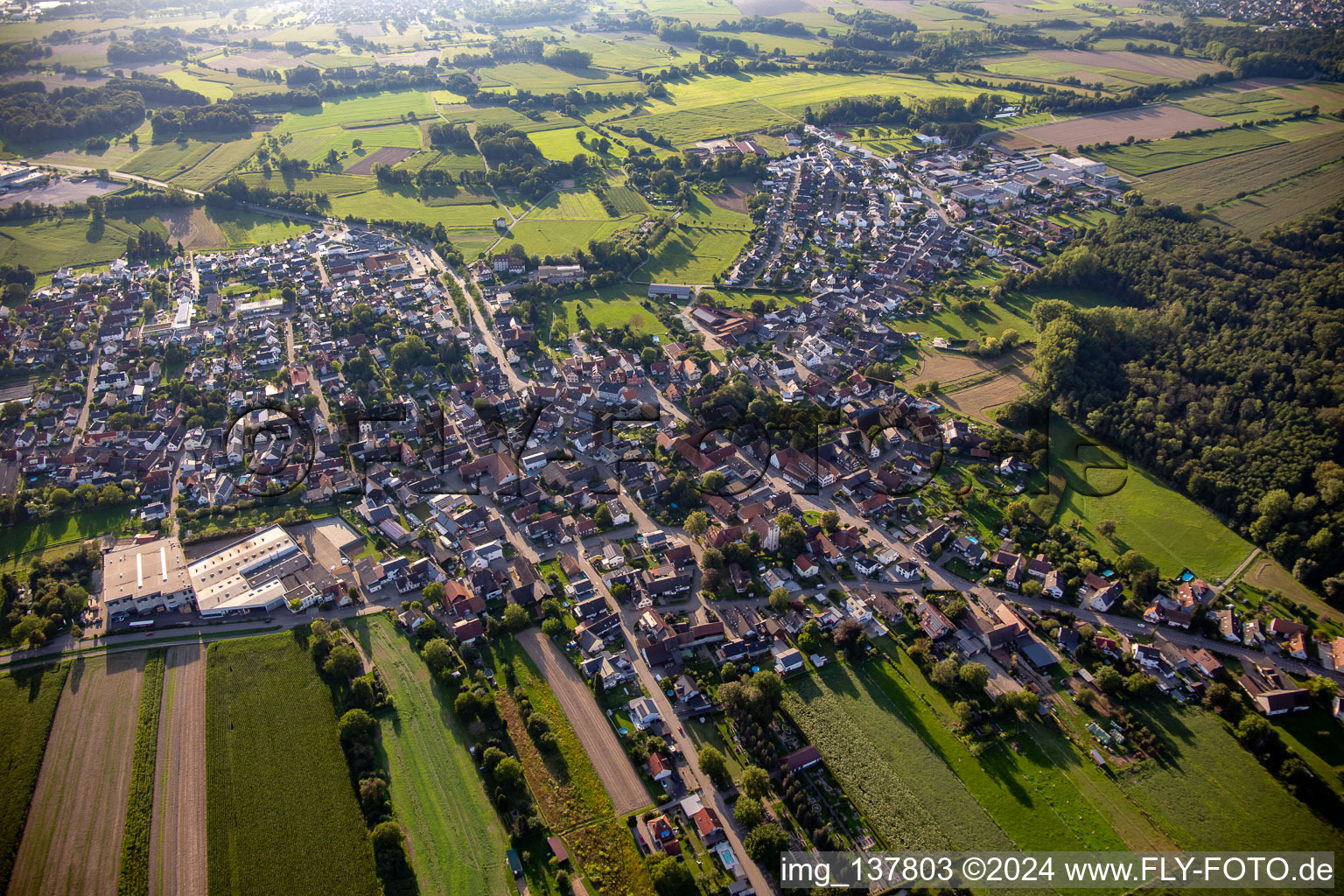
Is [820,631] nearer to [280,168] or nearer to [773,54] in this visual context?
[280,168]

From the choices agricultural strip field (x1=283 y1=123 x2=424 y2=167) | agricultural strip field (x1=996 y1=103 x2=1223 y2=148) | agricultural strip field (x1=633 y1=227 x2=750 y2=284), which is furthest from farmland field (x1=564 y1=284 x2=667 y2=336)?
agricultural strip field (x1=996 y1=103 x2=1223 y2=148)

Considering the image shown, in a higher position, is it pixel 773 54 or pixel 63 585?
pixel 773 54

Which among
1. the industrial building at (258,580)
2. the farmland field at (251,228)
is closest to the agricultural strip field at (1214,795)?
the industrial building at (258,580)

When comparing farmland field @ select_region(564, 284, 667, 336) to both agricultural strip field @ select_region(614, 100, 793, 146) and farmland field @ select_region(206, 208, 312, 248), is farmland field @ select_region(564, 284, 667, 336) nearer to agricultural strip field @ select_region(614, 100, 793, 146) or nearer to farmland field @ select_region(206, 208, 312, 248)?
farmland field @ select_region(206, 208, 312, 248)

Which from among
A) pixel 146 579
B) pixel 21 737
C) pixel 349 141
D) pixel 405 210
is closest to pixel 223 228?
pixel 405 210

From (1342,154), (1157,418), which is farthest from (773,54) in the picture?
(1157,418)
